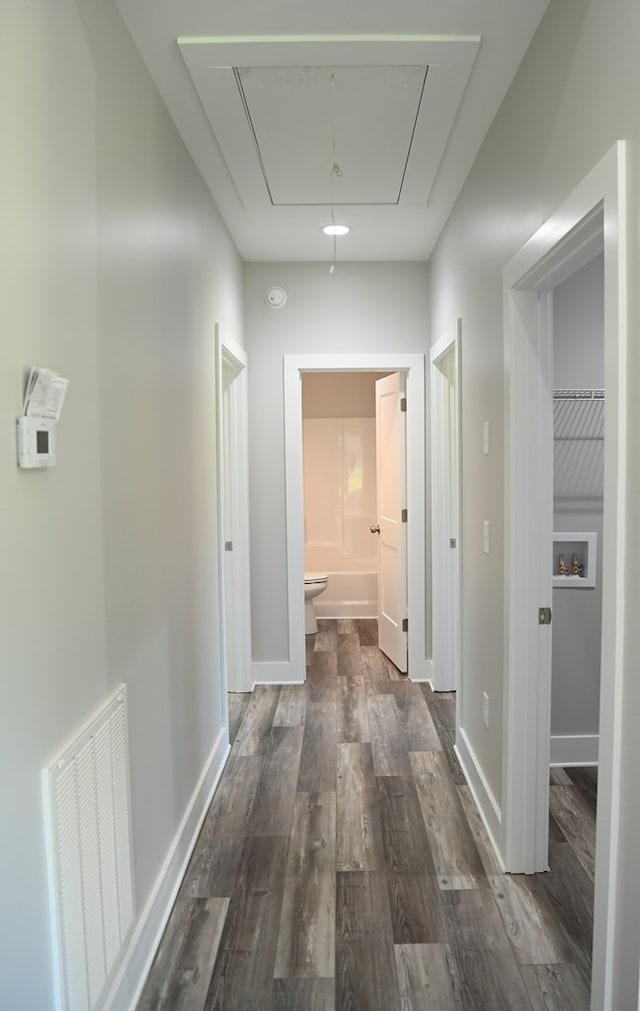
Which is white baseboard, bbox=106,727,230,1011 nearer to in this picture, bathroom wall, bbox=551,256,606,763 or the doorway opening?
bathroom wall, bbox=551,256,606,763

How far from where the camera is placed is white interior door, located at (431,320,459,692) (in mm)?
3670

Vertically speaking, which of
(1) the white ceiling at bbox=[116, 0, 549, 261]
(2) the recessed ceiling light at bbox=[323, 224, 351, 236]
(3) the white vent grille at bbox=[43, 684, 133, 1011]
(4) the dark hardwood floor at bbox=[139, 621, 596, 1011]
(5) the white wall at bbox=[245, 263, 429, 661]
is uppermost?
(2) the recessed ceiling light at bbox=[323, 224, 351, 236]

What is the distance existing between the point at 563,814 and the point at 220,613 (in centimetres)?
165

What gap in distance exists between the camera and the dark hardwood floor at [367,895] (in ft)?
5.42

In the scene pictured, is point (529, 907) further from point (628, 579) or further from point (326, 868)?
point (628, 579)

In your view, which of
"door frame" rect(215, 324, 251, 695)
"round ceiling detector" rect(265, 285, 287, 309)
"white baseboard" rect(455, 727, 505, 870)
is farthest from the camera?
"round ceiling detector" rect(265, 285, 287, 309)

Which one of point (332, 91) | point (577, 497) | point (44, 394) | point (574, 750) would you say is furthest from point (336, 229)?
point (574, 750)

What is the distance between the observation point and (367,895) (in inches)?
79.6

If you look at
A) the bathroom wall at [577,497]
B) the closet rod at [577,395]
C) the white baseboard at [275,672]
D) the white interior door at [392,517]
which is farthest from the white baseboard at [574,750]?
the white baseboard at [275,672]

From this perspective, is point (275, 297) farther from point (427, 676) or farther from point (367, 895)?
point (367, 895)

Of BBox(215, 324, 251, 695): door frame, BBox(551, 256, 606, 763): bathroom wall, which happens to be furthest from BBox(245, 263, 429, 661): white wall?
BBox(551, 256, 606, 763): bathroom wall

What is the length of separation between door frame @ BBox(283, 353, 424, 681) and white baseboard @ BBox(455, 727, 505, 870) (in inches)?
41.8

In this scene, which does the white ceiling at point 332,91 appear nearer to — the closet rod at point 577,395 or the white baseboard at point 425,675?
the closet rod at point 577,395

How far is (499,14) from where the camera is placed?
1639 millimetres
